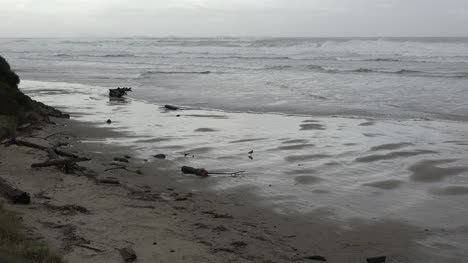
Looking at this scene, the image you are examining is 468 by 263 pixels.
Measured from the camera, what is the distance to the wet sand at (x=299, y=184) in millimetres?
5055

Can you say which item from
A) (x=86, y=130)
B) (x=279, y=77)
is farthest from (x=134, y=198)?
(x=279, y=77)

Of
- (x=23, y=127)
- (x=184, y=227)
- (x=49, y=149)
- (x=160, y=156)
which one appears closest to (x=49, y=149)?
(x=49, y=149)

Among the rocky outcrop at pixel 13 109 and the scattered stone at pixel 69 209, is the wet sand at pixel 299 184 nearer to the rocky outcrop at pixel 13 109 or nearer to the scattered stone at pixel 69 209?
the scattered stone at pixel 69 209

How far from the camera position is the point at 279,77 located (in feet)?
89.7

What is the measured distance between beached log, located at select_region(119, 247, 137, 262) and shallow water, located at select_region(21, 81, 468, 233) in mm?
2366

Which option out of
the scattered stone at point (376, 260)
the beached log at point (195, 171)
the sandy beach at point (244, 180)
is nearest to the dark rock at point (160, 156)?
the sandy beach at point (244, 180)

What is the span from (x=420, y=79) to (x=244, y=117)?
1516cm

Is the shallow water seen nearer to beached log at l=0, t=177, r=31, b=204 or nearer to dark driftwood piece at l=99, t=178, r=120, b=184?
dark driftwood piece at l=99, t=178, r=120, b=184

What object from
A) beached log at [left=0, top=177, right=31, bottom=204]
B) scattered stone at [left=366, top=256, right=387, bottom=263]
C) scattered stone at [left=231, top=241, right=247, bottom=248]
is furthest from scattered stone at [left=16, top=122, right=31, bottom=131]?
scattered stone at [left=366, top=256, right=387, bottom=263]

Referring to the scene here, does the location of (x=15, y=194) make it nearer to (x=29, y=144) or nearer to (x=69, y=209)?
(x=69, y=209)

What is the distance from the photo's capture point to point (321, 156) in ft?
29.4

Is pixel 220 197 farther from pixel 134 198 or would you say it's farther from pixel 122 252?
pixel 122 252

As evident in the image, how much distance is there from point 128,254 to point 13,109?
7.58 m

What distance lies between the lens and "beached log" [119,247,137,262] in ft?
13.8
